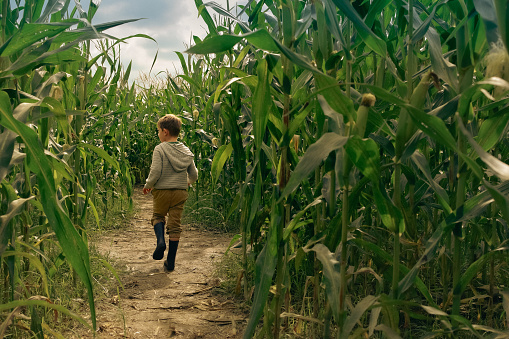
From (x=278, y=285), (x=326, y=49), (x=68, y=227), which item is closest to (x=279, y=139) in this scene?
(x=326, y=49)

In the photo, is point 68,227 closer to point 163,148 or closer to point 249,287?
point 249,287

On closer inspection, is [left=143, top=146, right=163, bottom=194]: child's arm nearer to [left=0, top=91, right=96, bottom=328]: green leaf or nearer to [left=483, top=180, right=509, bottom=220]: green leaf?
[left=0, top=91, right=96, bottom=328]: green leaf

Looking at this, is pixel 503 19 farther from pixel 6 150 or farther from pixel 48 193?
pixel 6 150

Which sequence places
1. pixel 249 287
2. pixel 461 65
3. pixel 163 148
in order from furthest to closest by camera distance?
pixel 163 148, pixel 249 287, pixel 461 65

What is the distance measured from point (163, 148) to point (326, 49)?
8.40 feet

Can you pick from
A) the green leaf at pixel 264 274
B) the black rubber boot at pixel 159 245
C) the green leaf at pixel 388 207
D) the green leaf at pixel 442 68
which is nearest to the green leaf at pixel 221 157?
the green leaf at pixel 264 274

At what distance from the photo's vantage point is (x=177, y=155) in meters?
3.95

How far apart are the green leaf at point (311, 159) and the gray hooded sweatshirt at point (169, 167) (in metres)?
2.92

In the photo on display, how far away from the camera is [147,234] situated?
477 centimetres

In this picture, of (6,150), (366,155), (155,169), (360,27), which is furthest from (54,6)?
(155,169)

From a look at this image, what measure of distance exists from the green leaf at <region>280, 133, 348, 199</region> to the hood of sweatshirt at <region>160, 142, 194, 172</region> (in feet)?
9.61

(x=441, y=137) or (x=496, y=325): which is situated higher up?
Answer: (x=441, y=137)

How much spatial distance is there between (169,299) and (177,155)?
4.68 feet

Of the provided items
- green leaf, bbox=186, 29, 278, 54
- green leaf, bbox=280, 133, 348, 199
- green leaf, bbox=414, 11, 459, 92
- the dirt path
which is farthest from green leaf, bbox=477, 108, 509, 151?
the dirt path
